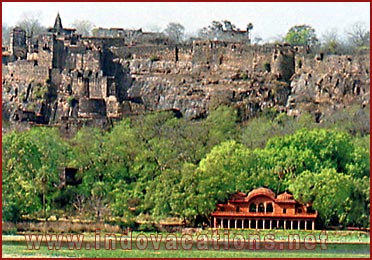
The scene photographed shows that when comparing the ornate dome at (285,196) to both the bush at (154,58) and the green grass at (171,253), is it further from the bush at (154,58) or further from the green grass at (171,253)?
the bush at (154,58)

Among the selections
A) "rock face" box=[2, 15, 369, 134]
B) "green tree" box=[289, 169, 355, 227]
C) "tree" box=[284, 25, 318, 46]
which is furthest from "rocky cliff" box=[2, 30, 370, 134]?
"green tree" box=[289, 169, 355, 227]

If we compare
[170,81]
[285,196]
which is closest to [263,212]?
[285,196]

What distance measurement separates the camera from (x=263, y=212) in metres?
67.9

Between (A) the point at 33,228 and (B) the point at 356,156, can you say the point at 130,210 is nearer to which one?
(A) the point at 33,228

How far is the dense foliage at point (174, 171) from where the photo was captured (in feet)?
218

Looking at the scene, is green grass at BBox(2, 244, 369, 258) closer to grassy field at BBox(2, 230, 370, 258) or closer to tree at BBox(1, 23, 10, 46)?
grassy field at BBox(2, 230, 370, 258)

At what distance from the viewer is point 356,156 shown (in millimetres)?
71750

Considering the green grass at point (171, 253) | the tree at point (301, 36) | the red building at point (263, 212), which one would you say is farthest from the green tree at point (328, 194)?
the tree at point (301, 36)

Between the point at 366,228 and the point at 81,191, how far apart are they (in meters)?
13.8

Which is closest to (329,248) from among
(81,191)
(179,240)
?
(179,240)

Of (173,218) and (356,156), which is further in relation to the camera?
(356,156)

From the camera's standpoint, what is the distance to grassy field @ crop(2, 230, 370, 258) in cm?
5384

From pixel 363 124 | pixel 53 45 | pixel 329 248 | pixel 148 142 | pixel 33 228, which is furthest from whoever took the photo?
pixel 53 45

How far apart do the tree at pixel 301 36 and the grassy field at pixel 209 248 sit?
42520 mm
